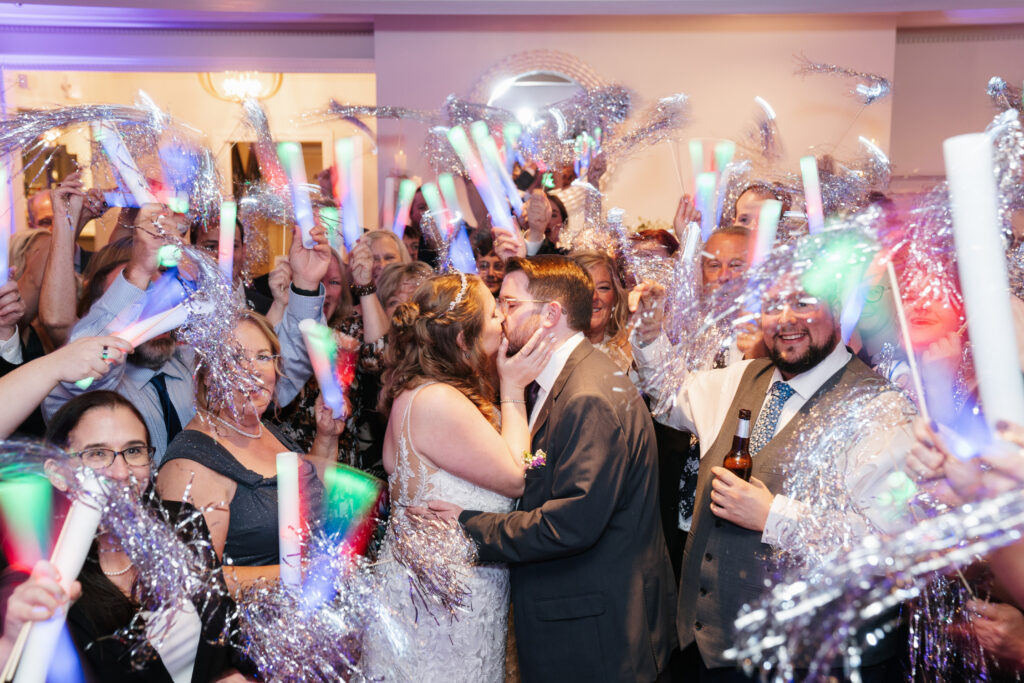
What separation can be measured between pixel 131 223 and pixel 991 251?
2865 millimetres

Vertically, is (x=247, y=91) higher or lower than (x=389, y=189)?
higher

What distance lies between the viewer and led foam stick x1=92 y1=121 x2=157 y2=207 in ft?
9.34

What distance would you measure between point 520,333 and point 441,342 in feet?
0.81

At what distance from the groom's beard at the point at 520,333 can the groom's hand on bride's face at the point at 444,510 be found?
52cm

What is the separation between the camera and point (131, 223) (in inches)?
119

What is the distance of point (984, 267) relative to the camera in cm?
102

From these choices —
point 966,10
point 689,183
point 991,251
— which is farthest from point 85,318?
point 966,10

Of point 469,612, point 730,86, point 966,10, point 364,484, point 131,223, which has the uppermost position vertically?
point 966,10

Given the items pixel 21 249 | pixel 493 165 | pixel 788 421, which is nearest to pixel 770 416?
pixel 788 421

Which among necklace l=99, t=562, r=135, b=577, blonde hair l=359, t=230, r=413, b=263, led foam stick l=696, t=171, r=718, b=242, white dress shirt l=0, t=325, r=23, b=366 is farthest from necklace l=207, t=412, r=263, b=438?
led foam stick l=696, t=171, r=718, b=242

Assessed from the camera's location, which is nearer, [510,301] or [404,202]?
[510,301]

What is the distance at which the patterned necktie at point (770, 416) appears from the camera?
2.15m

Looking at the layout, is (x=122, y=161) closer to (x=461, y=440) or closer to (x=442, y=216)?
(x=442, y=216)

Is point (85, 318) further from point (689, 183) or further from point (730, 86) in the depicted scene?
point (730, 86)
